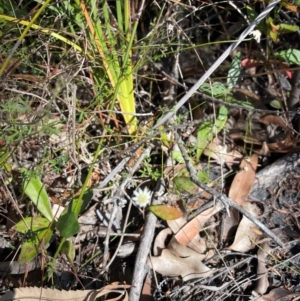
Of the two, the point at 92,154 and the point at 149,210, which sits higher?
the point at 92,154

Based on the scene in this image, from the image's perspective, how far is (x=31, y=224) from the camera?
1.68 meters

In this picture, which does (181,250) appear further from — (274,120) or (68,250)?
(274,120)

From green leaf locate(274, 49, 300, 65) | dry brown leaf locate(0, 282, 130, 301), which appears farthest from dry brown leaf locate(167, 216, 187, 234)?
green leaf locate(274, 49, 300, 65)

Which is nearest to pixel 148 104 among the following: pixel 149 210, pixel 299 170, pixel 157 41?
pixel 157 41

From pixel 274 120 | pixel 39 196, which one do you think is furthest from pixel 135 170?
pixel 274 120

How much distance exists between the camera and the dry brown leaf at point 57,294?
156cm

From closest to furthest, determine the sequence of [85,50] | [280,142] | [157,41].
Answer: [85,50] < [157,41] < [280,142]

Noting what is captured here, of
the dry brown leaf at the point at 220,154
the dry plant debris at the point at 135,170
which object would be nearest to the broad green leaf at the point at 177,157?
the dry plant debris at the point at 135,170

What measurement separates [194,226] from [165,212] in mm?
115

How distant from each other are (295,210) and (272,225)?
0.33 ft

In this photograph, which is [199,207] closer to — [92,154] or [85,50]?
[92,154]

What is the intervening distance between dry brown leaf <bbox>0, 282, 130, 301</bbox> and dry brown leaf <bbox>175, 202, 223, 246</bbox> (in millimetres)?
258

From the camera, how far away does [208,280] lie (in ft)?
5.42

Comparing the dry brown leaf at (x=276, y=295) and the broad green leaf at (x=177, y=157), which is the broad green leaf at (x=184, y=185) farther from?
the dry brown leaf at (x=276, y=295)
